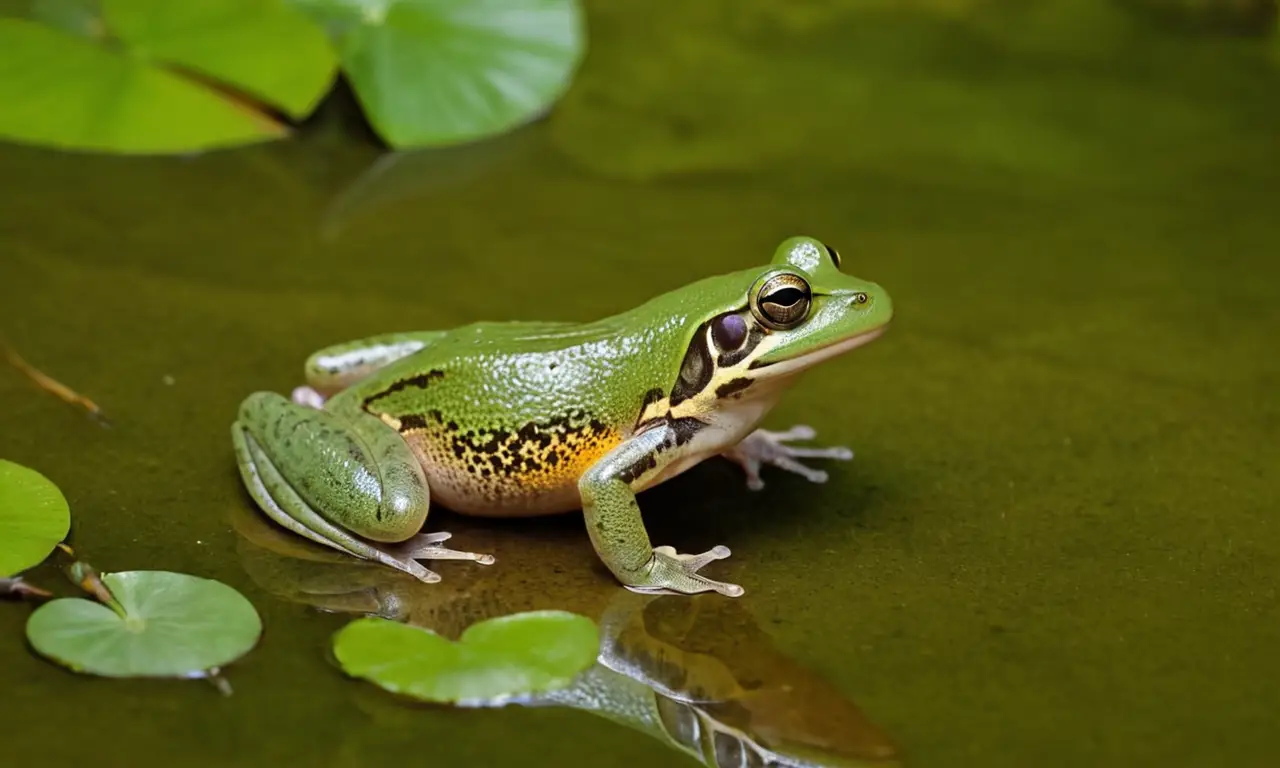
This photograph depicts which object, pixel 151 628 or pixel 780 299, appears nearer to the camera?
pixel 151 628

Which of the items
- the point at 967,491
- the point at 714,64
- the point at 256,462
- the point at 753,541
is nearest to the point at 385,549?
the point at 256,462

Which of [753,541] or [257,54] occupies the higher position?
[257,54]

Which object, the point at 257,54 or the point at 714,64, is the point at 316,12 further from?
the point at 714,64

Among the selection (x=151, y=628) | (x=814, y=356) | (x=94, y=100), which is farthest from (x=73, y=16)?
(x=814, y=356)

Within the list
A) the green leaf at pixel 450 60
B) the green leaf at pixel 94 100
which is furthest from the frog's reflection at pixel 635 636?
the green leaf at pixel 450 60

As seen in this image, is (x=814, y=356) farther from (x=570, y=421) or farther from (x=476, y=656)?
(x=476, y=656)

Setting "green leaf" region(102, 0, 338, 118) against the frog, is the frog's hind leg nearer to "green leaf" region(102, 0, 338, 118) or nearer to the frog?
the frog
